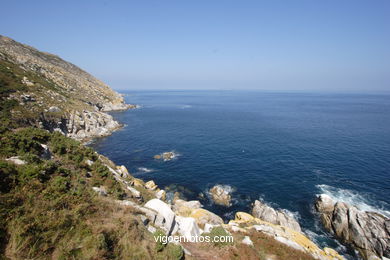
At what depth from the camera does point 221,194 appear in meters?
30.3

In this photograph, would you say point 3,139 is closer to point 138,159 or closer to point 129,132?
point 138,159

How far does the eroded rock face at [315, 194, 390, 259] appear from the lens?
20422 mm

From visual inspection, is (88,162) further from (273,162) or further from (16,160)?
(273,162)

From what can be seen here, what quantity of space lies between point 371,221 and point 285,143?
104 ft

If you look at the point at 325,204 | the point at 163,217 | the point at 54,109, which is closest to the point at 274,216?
the point at 325,204

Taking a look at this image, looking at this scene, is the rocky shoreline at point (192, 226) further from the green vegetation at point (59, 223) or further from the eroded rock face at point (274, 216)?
the eroded rock face at point (274, 216)

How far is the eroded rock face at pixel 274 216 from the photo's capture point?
23553 millimetres

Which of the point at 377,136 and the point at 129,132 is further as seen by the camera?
the point at 129,132

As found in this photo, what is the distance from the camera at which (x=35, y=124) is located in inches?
1578

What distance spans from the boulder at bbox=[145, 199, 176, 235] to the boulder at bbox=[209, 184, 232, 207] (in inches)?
651

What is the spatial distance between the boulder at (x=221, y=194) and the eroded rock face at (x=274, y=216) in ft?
14.6

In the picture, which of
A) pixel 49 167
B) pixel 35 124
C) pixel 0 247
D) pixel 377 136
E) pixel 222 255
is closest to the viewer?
pixel 0 247

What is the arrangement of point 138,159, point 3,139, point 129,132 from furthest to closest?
point 129,132
point 138,159
point 3,139

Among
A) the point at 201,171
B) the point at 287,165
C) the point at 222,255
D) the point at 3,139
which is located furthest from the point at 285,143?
the point at 3,139
